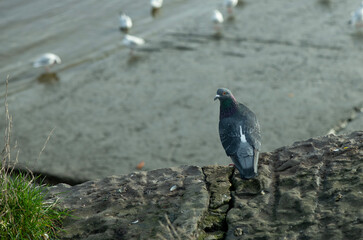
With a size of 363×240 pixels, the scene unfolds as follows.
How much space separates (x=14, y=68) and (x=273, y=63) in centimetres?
434

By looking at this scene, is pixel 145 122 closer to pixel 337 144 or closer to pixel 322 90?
pixel 322 90

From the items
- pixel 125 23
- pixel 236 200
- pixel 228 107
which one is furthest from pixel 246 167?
pixel 125 23

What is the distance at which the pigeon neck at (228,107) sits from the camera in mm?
4629

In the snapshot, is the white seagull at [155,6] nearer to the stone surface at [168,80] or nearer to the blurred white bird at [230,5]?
the stone surface at [168,80]

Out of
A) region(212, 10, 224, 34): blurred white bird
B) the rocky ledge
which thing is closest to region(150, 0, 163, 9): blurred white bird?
region(212, 10, 224, 34): blurred white bird

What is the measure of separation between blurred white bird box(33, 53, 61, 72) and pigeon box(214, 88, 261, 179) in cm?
474

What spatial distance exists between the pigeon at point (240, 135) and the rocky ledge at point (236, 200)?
0.35ft

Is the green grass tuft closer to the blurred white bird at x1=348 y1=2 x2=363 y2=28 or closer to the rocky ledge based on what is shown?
the rocky ledge

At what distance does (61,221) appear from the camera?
370 centimetres

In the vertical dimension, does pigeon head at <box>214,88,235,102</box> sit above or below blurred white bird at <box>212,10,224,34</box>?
above

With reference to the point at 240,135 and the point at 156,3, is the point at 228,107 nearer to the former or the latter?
the point at 240,135

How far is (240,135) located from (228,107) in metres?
0.44

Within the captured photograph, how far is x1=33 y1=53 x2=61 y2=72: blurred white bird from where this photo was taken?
8.68 metres

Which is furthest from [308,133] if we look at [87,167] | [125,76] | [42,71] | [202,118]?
[42,71]
